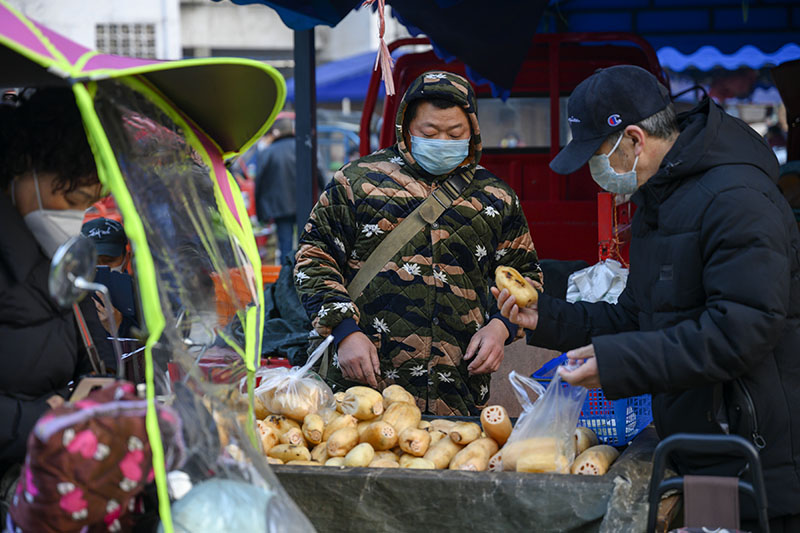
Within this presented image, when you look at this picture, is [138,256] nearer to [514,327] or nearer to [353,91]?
[514,327]

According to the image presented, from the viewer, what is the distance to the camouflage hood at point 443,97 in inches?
128

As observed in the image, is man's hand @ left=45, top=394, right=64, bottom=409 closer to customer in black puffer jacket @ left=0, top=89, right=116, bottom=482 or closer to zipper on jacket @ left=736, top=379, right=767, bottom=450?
customer in black puffer jacket @ left=0, top=89, right=116, bottom=482

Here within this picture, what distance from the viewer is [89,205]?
201 centimetres

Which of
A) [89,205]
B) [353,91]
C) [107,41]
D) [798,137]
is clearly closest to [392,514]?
[89,205]

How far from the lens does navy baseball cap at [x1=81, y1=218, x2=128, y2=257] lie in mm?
4055

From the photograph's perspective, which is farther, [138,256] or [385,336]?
[385,336]

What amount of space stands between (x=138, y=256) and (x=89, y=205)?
0.49m

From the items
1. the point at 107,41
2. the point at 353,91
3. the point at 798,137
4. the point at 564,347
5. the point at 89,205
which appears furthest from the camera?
the point at 107,41

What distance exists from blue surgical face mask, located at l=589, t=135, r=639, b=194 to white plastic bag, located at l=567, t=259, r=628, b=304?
64.1 inches

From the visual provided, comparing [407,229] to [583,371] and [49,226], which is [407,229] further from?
[49,226]

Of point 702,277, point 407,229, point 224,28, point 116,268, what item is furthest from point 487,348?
point 224,28

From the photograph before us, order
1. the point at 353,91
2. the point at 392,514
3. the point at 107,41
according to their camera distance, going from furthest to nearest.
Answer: the point at 107,41 → the point at 353,91 → the point at 392,514


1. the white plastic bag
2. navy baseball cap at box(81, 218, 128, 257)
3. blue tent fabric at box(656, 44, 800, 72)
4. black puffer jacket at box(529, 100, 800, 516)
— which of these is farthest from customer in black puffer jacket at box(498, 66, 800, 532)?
blue tent fabric at box(656, 44, 800, 72)

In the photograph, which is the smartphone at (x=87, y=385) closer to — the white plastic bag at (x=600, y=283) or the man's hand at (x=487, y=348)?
the man's hand at (x=487, y=348)
